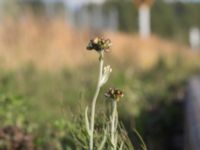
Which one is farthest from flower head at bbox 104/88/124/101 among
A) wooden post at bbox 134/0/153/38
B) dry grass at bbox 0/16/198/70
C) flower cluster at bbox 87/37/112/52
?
wooden post at bbox 134/0/153/38

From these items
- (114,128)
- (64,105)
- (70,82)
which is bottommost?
(70,82)

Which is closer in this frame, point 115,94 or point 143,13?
point 115,94

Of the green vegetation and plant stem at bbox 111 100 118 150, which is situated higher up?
plant stem at bbox 111 100 118 150

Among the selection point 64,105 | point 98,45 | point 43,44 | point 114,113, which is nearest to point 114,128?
point 114,113

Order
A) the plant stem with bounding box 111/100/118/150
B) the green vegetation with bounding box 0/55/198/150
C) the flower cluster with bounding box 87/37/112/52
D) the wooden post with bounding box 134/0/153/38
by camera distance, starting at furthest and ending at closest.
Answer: the wooden post with bounding box 134/0/153/38 → the green vegetation with bounding box 0/55/198/150 → the plant stem with bounding box 111/100/118/150 → the flower cluster with bounding box 87/37/112/52

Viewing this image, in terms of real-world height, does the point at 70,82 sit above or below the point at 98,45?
below

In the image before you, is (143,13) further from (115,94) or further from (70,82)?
(115,94)

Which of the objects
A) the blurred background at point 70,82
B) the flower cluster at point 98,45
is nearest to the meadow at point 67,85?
the blurred background at point 70,82

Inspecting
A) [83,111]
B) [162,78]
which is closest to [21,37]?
[162,78]

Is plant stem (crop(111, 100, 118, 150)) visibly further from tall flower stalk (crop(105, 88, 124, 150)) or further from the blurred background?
the blurred background
